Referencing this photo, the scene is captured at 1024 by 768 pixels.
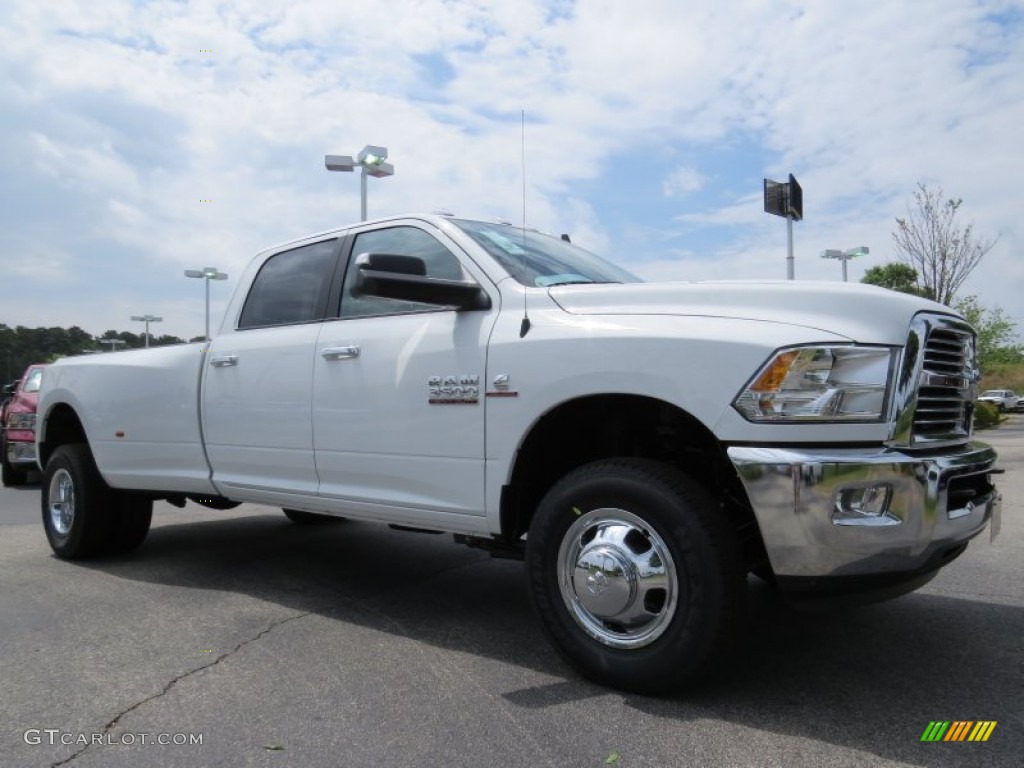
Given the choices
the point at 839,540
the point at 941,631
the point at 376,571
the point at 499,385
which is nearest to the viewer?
the point at 839,540

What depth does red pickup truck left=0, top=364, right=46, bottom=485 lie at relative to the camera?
10.9 meters

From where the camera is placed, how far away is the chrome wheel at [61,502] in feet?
18.4

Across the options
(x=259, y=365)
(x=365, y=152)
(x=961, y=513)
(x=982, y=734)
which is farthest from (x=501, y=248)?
(x=365, y=152)

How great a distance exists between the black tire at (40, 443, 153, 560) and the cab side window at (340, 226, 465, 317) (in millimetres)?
2580

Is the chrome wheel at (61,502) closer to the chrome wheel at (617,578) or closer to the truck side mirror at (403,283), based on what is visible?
the truck side mirror at (403,283)

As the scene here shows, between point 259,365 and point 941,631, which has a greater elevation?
point 259,365

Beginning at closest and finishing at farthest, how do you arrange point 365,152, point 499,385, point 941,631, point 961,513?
1. point 961,513
2. point 499,385
3. point 941,631
4. point 365,152

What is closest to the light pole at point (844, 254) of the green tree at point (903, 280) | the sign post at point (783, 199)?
the green tree at point (903, 280)

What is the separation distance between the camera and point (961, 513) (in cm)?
279

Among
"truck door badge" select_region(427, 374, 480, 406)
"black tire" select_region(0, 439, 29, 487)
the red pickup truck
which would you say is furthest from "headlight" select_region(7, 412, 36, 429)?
"truck door badge" select_region(427, 374, 480, 406)

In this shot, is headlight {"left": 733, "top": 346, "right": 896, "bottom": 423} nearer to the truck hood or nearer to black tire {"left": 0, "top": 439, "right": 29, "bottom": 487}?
the truck hood

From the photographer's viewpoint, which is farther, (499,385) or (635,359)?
(499,385)

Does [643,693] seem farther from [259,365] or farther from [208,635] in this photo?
[259,365]

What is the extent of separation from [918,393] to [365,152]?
12.7 meters
